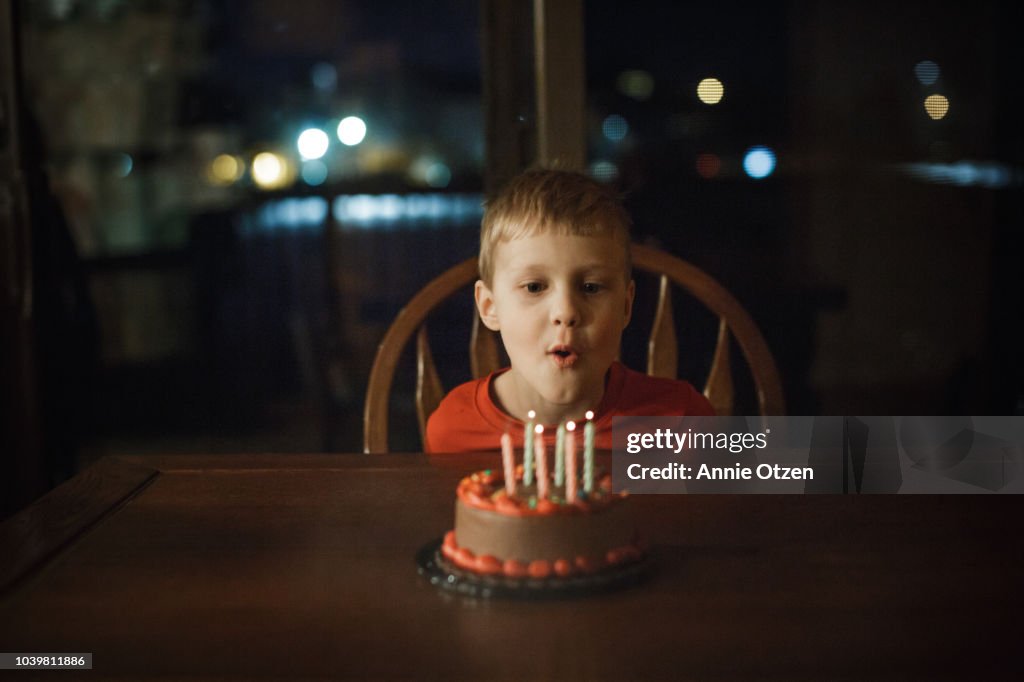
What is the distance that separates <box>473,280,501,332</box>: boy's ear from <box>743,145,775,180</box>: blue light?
1.37m

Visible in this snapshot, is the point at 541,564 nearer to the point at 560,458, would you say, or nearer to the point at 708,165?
the point at 560,458

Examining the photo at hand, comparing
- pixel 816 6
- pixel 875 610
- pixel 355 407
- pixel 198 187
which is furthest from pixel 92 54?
pixel 875 610

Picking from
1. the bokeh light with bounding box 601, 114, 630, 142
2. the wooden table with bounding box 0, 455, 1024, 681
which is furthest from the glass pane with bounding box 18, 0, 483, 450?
the wooden table with bounding box 0, 455, 1024, 681

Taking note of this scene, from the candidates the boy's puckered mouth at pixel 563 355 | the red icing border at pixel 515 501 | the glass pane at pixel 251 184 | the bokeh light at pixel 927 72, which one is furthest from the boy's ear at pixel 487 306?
the bokeh light at pixel 927 72

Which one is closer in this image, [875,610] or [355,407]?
[875,610]

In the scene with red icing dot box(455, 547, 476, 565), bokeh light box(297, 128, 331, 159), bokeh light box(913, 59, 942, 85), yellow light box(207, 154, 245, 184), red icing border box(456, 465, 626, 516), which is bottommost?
red icing dot box(455, 547, 476, 565)

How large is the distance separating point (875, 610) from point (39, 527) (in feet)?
2.27

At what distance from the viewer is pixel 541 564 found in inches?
29.9

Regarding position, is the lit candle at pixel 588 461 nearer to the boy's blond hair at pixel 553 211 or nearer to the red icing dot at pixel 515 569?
the red icing dot at pixel 515 569

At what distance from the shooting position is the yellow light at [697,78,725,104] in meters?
2.45

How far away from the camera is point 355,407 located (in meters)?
2.74

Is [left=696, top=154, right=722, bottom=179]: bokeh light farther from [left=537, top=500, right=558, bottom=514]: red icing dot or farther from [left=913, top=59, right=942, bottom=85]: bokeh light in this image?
[left=537, top=500, right=558, bottom=514]: red icing dot

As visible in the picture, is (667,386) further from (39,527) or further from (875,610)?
(39,527)

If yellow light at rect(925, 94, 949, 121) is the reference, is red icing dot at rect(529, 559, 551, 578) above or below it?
below
